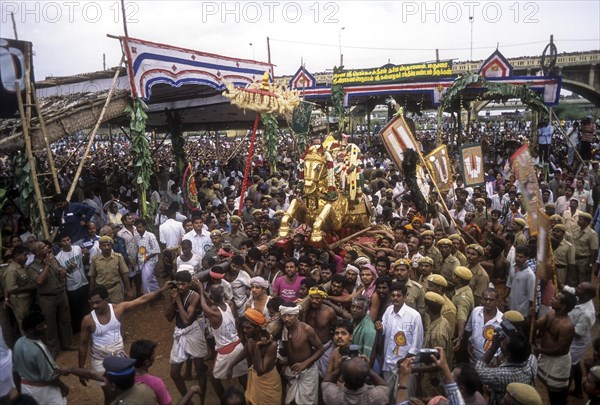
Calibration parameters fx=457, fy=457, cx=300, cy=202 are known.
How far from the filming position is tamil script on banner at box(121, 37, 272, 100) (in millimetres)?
9125

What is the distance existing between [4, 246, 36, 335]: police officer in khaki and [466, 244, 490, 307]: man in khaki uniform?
5.60m

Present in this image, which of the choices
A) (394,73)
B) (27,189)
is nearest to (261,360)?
(27,189)

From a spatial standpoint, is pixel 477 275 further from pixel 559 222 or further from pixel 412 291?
pixel 559 222

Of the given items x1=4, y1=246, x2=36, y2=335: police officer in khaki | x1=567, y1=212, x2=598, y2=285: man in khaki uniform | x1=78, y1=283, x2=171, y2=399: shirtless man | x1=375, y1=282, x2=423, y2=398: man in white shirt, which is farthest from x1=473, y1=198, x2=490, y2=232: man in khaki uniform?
x1=4, y1=246, x2=36, y2=335: police officer in khaki

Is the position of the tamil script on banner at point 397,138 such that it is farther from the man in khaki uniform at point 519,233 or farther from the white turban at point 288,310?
the white turban at point 288,310

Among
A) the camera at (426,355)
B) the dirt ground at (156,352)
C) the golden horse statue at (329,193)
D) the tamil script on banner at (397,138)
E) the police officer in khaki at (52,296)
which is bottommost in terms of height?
the dirt ground at (156,352)

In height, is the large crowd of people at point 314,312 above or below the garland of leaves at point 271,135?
below

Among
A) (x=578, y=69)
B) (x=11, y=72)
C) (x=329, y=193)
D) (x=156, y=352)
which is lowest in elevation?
(x=156, y=352)

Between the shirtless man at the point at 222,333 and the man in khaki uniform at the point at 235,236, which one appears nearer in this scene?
the shirtless man at the point at 222,333

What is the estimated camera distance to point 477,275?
564cm

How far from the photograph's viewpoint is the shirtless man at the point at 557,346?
Answer: 4184 millimetres

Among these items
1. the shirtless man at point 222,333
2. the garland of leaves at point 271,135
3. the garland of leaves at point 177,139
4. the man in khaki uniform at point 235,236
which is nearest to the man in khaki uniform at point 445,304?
the shirtless man at point 222,333

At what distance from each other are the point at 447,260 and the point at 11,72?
7.01 metres

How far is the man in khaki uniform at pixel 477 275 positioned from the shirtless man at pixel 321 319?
2.04 meters
